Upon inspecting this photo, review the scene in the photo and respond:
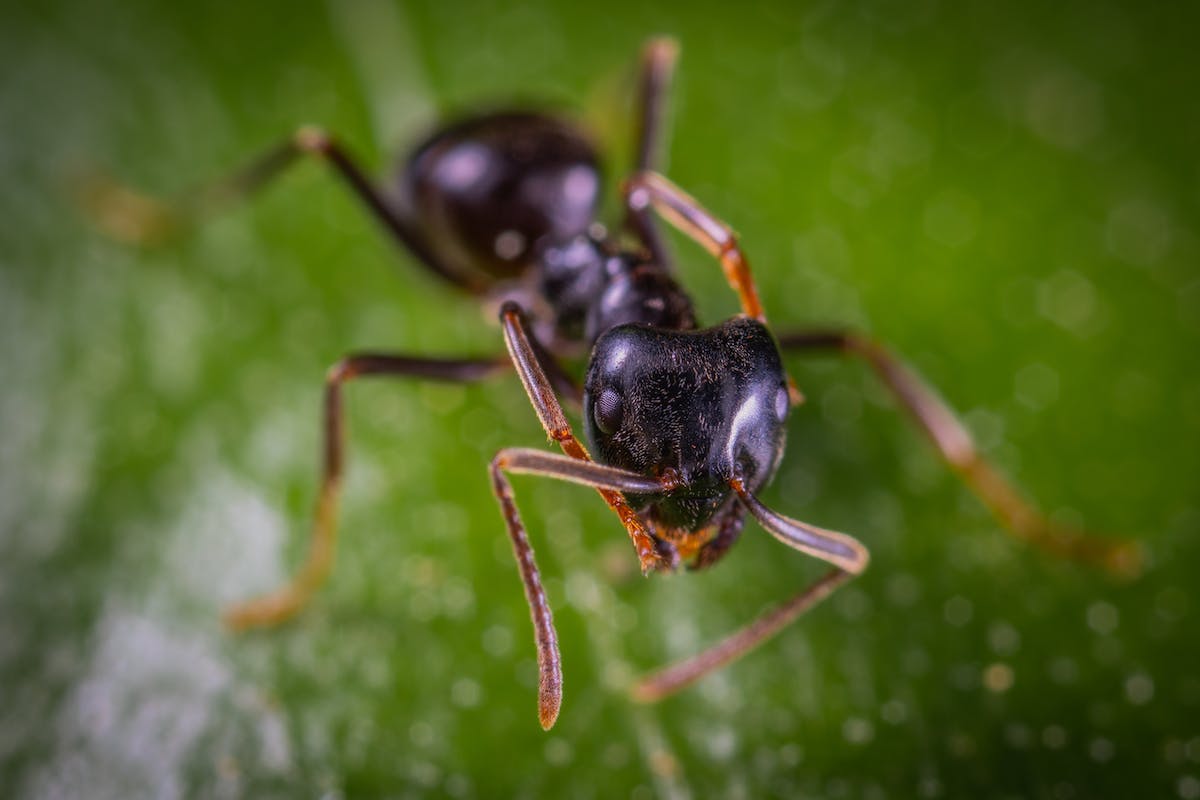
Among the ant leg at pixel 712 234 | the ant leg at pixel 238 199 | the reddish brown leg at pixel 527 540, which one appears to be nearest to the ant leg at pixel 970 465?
the ant leg at pixel 712 234

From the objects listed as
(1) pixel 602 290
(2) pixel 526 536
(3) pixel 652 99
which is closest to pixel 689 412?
(2) pixel 526 536

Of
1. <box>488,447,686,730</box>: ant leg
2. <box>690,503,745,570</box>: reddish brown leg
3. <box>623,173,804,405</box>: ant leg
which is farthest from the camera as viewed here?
<box>623,173,804,405</box>: ant leg

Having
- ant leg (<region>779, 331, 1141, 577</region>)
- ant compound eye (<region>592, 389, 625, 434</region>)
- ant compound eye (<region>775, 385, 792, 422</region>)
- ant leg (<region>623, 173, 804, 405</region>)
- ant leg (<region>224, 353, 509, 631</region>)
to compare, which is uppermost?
ant leg (<region>623, 173, 804, 405</region>)

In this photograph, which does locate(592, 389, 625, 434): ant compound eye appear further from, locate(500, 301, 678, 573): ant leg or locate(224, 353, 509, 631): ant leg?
locate(224, 353, 509, 631): ant leg

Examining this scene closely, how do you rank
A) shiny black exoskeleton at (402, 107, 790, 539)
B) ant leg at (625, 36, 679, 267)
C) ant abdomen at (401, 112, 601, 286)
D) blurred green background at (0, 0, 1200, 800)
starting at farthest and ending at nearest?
1. ant leg at (625, 36, 679, 267)
2. ant abdomen at (401, 112, 601, 286)
3. blurred green background at (0, 0, 1200, 800)
4. shiny black exoskeleton at (402, 107, 790, 539)

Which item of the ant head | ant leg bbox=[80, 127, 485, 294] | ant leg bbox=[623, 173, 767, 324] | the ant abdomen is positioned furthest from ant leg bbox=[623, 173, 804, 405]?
ant leg bbox=[80, 127, 485, 294]

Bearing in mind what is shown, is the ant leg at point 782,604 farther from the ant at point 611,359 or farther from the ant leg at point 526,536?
the ant leg at point 526,536
